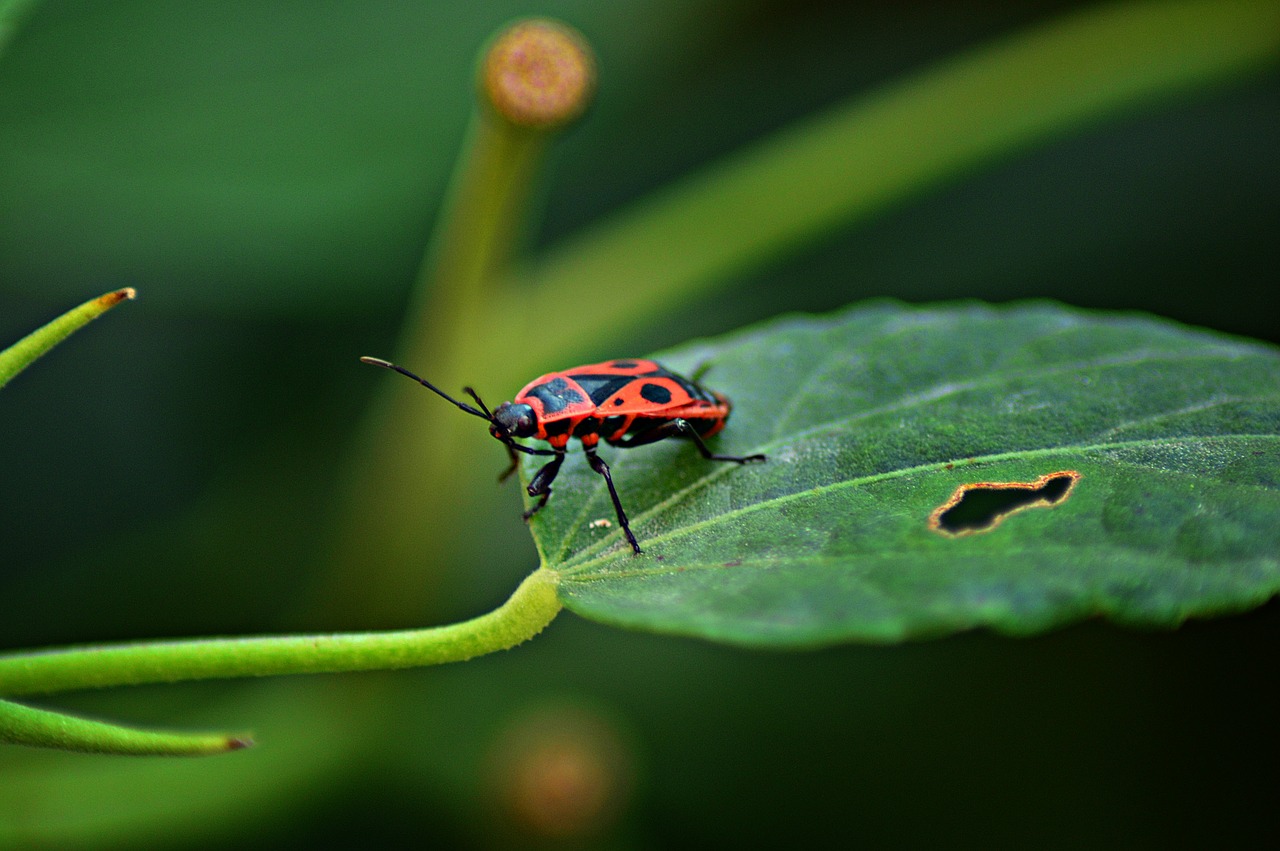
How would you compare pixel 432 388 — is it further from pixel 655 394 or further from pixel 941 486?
pixel 941 486

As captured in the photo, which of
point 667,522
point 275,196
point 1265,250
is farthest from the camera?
point 1265,250

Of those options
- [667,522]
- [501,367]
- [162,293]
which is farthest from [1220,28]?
[162,293]

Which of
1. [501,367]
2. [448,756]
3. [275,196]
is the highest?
[275,196]

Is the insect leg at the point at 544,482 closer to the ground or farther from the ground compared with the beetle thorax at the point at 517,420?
closer to the ground

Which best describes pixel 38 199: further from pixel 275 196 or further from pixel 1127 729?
pixel 1127 729

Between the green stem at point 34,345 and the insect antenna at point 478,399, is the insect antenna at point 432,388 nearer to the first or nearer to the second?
the insect antenna at point 478,399

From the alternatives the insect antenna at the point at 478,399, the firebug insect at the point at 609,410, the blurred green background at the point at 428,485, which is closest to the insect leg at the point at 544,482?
the firebug insect at the point at 609,410

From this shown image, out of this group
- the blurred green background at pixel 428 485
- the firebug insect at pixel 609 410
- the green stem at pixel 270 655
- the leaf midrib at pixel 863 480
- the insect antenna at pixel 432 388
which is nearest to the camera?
the green stem at pixel 270 655

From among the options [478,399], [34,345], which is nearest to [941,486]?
[478,399]
